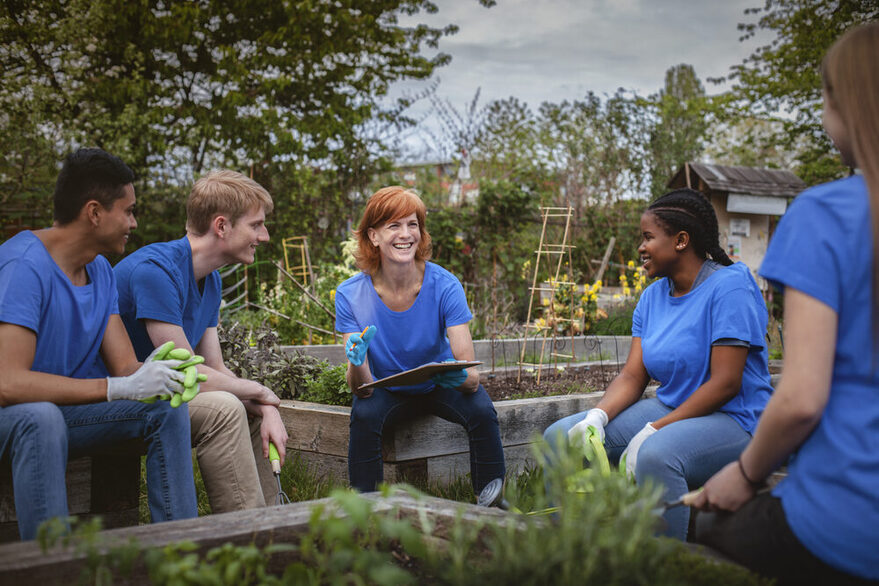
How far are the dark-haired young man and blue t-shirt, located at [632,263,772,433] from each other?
1.60m

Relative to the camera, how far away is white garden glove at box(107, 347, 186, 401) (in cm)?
188

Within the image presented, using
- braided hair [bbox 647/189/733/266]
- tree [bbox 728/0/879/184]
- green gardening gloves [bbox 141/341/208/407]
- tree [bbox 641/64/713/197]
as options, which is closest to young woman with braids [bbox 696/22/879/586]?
braided hair [bbox 647/189/733/266]

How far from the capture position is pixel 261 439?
103 inches

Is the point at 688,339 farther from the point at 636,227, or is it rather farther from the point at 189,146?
the point at 189,146

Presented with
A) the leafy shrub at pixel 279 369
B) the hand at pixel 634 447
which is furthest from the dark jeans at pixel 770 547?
the leafy shrub at pixel 279 369

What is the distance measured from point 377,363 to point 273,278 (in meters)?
6.24

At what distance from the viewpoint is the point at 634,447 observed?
2.16 metres

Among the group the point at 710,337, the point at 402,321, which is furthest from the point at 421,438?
the point at 710,337

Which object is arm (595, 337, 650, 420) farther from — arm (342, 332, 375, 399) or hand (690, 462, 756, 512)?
hand (690, 462, 756, 512)

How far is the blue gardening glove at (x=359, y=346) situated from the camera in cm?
257

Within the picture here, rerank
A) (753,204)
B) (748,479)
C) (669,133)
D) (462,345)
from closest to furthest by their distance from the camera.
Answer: (748,479)
(462,345)
(753,204)
(669,133)

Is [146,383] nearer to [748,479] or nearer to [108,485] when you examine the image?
[108,485]

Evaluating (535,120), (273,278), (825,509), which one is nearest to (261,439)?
(825,509)

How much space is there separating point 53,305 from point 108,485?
66 centimetres
